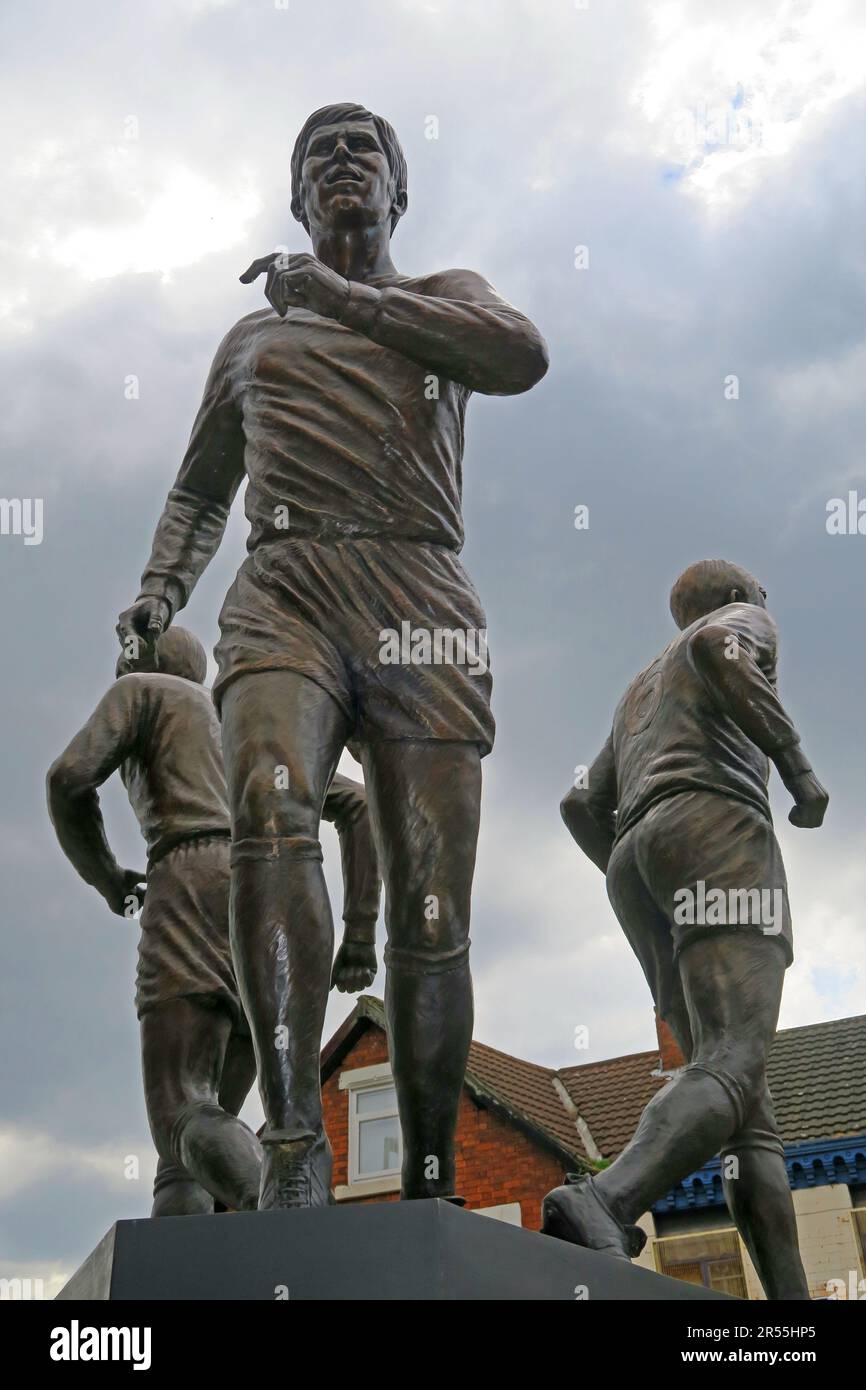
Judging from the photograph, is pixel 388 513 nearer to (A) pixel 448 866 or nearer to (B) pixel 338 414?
(B) pixel 338 414

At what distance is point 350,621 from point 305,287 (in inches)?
38.0

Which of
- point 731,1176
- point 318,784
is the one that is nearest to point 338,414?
point 318,784

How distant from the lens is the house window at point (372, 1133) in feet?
62.0

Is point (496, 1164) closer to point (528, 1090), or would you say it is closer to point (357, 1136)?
point (357, 1136)

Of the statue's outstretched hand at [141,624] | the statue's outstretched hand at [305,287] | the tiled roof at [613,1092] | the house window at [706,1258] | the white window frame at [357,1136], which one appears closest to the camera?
the statue's outstretched hand at [305,287]

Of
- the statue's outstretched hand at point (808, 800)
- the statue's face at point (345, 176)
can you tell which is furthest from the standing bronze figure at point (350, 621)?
the statue's outstretched hand at point (808, 800)

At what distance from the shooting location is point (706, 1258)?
1808cm

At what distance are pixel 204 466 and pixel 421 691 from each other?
1409mm

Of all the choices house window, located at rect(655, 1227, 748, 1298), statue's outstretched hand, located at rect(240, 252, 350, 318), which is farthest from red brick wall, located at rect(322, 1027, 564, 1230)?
statue's outstretched hand, located at rect(240, 252, 350, 318)

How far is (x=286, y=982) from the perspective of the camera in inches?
155

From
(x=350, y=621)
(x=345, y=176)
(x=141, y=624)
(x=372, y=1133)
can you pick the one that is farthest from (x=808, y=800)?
(x=372, y=1133)

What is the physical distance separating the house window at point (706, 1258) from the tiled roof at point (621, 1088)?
1.29 meters

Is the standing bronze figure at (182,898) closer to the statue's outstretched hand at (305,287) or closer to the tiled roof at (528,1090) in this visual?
the statue's outstretched hand at (305,287)

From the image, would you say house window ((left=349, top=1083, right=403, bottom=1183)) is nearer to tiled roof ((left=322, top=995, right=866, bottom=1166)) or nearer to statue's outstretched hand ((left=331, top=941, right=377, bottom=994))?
tiled roof ((left=322, top=995, right=866, bottom=1166))
